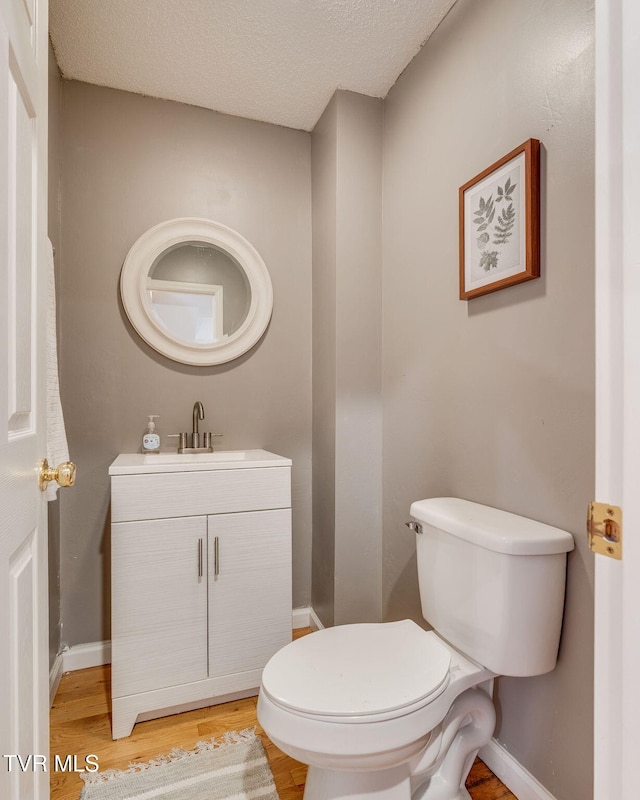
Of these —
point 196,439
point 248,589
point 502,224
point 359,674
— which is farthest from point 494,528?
point 196,439

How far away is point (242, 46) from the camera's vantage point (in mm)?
1680

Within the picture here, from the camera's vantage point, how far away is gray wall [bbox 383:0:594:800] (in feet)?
3.47

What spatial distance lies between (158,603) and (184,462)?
0.48 meters

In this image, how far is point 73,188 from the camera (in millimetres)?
1860

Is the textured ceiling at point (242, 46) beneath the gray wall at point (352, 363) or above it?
above

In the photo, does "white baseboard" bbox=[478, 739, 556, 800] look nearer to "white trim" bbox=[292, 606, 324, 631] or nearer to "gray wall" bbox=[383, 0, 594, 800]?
"gray wall" bbox=[383, 0, 594, 800]

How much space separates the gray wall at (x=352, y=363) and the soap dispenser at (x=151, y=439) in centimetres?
74

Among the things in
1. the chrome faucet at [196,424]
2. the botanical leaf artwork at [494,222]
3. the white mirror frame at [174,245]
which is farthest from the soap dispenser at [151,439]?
the botanical leaf artwork at [494,222]
